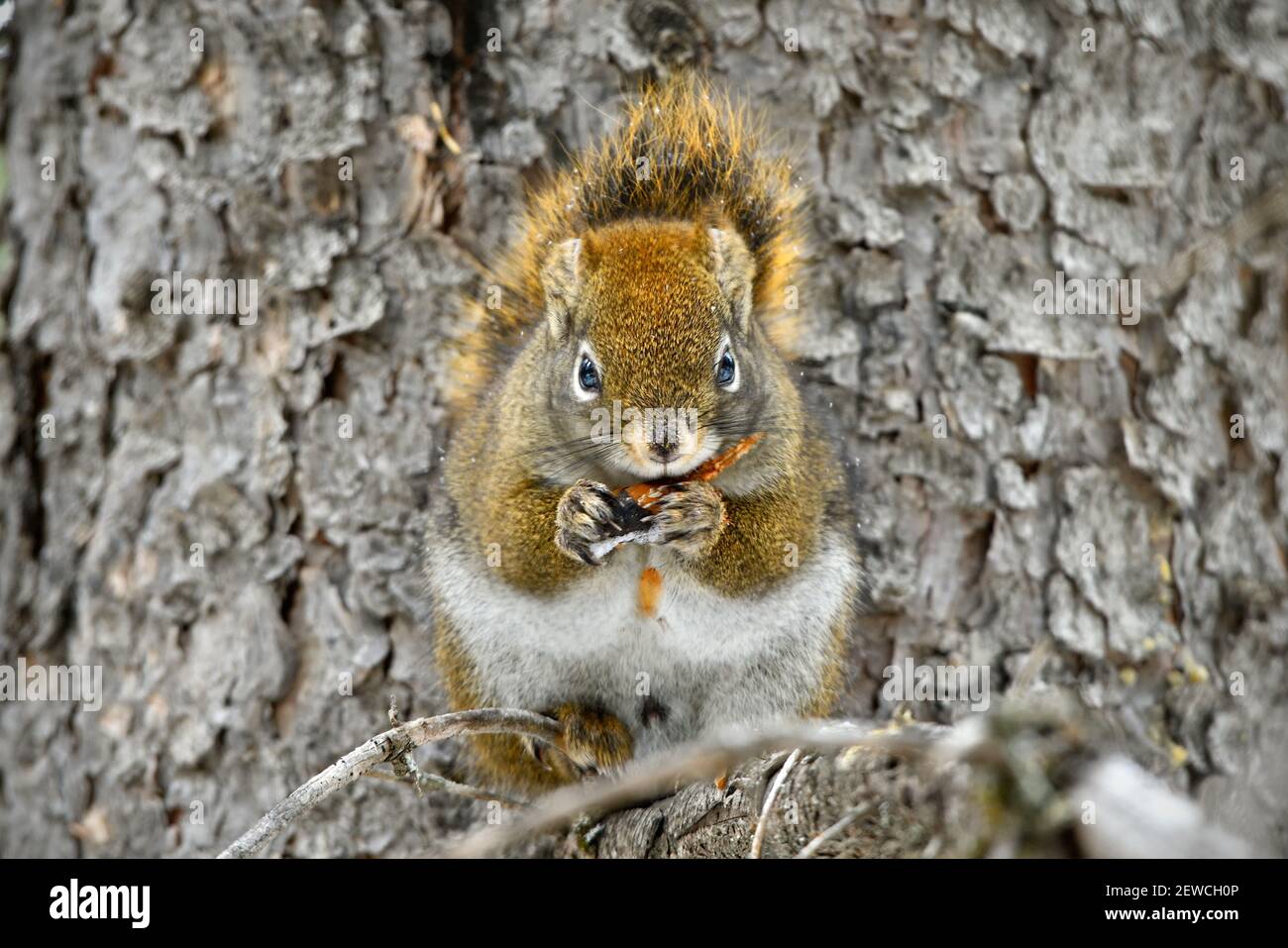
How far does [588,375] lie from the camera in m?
1.81

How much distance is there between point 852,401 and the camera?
225 cm

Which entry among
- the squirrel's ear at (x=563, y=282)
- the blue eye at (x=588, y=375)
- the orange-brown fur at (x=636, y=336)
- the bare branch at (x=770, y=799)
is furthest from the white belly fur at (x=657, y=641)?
the bare branch at (x=770, y=799)

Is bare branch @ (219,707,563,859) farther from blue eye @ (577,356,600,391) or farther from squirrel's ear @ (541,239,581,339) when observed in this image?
squirrel's ear @ (541,239,581,339)

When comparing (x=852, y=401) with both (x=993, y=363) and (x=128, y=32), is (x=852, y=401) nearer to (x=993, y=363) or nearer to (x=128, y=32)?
(x=993, y=363)

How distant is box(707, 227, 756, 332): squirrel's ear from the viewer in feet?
6.22

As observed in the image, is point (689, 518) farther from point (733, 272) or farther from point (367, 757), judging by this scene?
point (367, 757)

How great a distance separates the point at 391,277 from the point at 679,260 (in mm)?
651

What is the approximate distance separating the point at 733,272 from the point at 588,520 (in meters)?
0.47

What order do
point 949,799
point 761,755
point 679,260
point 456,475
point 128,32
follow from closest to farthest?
point 949,799
point 761,755
point 679,260
point 456,475
point 128,32

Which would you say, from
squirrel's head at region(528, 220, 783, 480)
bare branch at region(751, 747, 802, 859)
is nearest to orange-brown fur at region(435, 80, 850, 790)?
squirrel's head at region(528, 220, 783, 480)

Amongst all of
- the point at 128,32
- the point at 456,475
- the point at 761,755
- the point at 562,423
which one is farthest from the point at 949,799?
the point at 128,32

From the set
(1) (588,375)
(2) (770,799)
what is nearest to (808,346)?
(1) (588,375)

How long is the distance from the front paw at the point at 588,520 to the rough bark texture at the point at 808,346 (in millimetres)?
556

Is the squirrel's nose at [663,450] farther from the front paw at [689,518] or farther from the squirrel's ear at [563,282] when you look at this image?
the squirrel's ear at [563,282]
